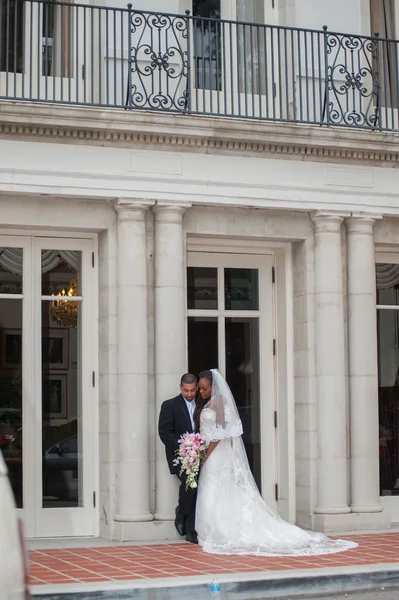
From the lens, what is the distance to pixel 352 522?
13.1m

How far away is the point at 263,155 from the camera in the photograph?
43.4 feet

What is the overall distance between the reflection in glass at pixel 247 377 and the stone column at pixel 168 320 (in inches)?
47.6

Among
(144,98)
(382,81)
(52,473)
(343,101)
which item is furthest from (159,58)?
(52,473)

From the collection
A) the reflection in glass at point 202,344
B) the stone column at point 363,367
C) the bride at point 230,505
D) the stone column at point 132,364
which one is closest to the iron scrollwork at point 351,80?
the stone column at point 363,367

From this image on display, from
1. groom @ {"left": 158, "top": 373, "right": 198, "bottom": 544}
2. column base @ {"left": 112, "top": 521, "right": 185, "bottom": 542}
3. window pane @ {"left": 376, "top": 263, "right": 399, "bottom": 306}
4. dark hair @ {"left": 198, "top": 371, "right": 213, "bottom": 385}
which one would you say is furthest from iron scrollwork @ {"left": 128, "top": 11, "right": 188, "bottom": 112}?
column base @ {"left": 112, "top": 521, "right": 185, "bottom": 542}

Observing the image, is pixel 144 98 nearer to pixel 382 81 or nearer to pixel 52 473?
pixel 382 81

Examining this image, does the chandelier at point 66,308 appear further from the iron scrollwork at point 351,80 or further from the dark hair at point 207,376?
the iron scrollwork at point 351,80

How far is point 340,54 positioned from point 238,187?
244 cm

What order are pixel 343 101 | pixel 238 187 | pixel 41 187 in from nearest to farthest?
pixel 41 187
pixel 238 187
pixel 343 101

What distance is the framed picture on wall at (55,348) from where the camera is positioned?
1284 centimetres

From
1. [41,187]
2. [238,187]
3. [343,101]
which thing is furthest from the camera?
[343,101]

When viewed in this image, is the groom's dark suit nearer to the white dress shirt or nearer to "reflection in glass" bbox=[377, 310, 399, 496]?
the white dress shirt

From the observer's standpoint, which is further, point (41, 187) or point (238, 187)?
point (238, 187)

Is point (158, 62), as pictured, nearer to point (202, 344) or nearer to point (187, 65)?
point (187, 65)
